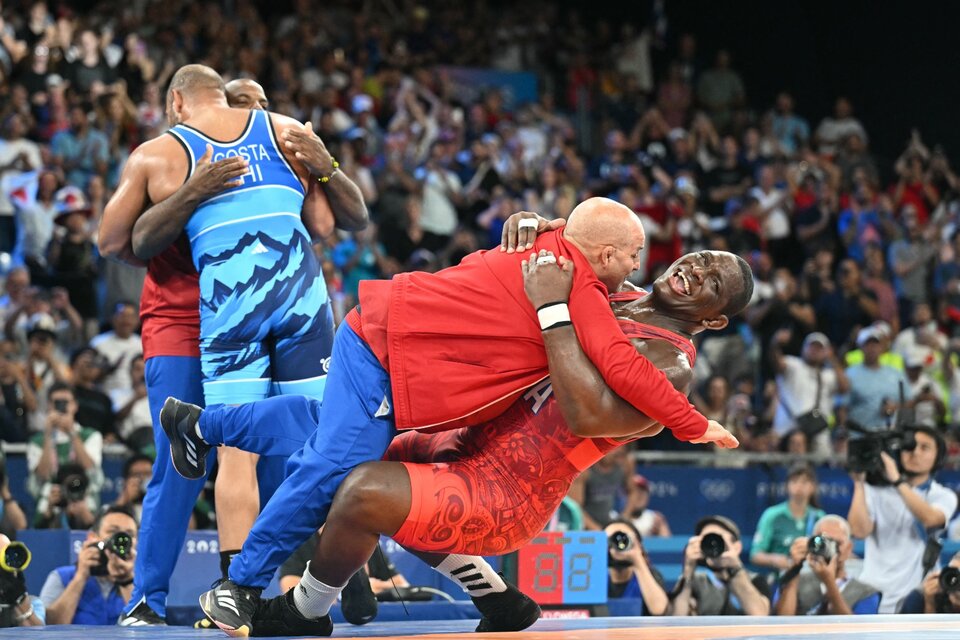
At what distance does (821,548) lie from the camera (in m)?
6.74

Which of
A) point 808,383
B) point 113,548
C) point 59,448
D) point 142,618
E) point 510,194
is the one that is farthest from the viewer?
point 510,194

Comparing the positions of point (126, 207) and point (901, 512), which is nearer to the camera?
point (126, 207)

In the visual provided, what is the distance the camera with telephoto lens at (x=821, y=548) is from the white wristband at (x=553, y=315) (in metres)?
3.39

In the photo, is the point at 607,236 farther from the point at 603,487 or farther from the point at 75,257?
the point at 75,257

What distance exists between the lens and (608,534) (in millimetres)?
6895

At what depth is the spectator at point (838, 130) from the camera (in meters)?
15.6

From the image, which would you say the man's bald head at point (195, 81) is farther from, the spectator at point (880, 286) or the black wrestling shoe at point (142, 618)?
the spectator at point (880, 286)

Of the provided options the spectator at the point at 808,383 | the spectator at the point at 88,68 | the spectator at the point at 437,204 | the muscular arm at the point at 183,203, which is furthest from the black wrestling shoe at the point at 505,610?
the spectator at the point at 88,68

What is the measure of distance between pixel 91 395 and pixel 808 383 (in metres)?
5.66

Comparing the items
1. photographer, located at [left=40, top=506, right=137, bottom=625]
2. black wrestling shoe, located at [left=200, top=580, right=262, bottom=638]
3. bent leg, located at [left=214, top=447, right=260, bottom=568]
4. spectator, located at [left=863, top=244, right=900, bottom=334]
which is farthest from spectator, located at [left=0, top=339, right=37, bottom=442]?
spectator, located at [left=863, top=244, right=900, bottom=334]

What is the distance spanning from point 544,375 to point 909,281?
10.1 m

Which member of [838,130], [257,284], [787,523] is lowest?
[787,523]

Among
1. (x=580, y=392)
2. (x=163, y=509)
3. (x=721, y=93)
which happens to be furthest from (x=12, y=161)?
(x=721, y=93)

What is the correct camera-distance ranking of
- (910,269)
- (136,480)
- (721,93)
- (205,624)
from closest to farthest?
(205,624) → (136,480) → (910,269) → (721,93)
